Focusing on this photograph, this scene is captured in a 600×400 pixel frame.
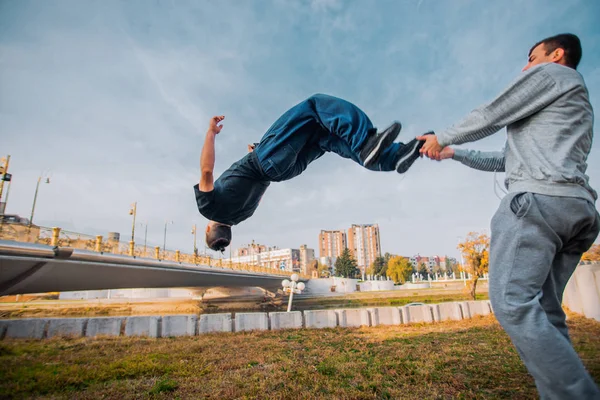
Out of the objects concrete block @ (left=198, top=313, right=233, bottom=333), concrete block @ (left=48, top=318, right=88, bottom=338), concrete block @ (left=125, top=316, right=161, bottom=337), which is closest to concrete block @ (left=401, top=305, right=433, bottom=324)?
concrete block @ (left=198, top=313, right=233, bottom=333)

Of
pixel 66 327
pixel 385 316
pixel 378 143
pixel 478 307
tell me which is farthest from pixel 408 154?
pixel 478 307

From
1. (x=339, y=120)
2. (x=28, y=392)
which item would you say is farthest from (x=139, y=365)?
(x=339, y=120)

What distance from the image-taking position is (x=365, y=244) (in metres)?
144

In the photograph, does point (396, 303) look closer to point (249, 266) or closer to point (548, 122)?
point (249, 266)

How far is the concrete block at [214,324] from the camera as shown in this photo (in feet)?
37.0

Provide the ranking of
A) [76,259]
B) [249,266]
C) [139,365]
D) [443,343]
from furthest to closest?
1. [249,266]
2. [76,259]
3. [443,343]
4. [139,365]

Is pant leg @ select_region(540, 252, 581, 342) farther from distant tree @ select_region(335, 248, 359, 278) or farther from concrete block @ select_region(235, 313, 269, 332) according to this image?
distant tree @ select_region(335, 248, 359, 278)

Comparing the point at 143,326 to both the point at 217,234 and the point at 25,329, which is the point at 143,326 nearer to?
the point at 25,329

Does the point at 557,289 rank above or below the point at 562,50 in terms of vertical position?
below

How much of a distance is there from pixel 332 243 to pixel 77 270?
141202mm

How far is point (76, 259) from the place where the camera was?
15016 millimetres

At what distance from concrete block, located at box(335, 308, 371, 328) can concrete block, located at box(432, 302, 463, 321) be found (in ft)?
10.3

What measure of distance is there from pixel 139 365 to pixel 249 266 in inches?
1153

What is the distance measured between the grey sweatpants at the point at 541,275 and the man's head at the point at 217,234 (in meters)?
3.19
